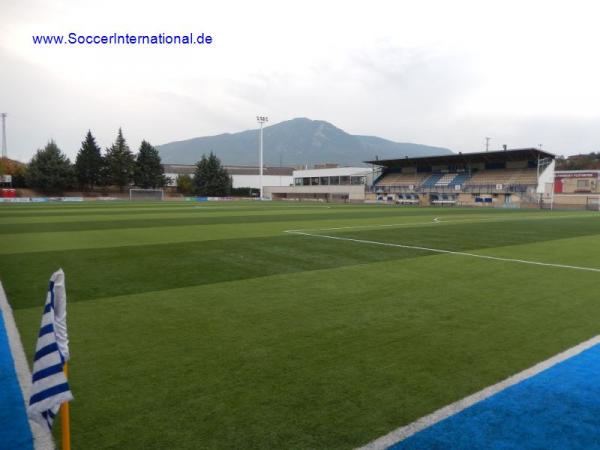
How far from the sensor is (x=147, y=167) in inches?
3275

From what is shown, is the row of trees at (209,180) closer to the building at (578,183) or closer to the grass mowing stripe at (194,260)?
the building at (578,183)

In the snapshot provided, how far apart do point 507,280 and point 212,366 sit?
7367mm

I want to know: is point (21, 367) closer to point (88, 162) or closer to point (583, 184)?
point (88, 162)

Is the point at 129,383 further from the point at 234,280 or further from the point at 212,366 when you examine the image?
the point at 234,280

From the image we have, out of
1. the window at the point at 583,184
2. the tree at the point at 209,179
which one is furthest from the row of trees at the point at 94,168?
the window at the point at 583,184

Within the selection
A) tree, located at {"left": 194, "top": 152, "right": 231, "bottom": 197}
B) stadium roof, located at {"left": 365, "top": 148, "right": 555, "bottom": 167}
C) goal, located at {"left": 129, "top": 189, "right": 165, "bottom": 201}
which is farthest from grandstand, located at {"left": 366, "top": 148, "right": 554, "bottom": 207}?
goal, located at {"left": 129, "top": 189, "right": 165, "bottom": 201}

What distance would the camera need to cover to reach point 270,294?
845 cm

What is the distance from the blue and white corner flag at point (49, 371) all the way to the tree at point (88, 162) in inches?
3332

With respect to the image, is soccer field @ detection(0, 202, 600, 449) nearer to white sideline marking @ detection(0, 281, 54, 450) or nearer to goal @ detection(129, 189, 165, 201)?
white sideline marking @ detection(0, 281, 54, 450)

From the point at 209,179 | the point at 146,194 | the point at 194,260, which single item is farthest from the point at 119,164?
the point at 194,260

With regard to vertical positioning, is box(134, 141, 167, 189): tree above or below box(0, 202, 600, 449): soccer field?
above

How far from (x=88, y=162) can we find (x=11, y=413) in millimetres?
83593

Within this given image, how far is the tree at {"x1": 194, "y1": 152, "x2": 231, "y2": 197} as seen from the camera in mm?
86188

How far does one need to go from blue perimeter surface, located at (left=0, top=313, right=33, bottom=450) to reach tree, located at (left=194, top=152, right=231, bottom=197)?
271ft
